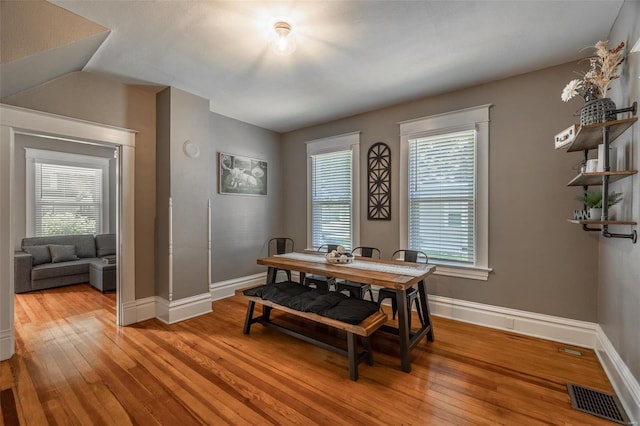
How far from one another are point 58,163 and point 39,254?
191 centimetres

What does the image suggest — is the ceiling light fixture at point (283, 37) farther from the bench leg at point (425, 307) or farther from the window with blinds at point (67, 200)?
the window with blinds at point (67, 200)

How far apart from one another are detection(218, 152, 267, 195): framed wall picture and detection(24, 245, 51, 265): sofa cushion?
343 centimetres

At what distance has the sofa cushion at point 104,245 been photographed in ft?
18.1

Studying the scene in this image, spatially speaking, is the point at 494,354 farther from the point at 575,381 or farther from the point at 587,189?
the point at 587,189

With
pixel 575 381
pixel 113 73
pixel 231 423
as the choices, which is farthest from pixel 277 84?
pixel 575 381

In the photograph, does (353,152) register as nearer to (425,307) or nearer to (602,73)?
(425,307)

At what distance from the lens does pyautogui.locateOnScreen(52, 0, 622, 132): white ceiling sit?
1.97 meters

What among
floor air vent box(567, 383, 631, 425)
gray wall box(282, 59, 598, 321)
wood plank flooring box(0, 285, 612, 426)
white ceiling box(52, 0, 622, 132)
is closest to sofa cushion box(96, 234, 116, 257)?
wood plank flooring box(0, 285, 612, 426)

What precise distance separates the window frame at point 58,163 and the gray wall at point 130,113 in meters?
3.63

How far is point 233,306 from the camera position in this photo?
3779 millimetres

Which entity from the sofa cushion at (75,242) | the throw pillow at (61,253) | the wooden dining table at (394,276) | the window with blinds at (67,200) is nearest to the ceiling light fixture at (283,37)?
the wooden dining table at (394,276)

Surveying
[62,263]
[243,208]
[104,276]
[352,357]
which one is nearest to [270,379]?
[352,357]

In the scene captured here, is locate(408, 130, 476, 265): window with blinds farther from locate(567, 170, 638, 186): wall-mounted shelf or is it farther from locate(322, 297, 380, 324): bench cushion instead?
locate(322, 297, 380, 324): bench cushion

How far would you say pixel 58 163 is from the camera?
5492 millimetres
